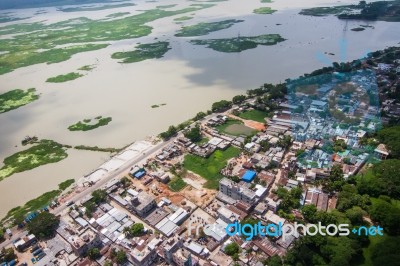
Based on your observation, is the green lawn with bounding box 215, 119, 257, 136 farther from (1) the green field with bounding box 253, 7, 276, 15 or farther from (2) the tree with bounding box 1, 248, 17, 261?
(1) the green field with bounding box 253, 7, 276, 15

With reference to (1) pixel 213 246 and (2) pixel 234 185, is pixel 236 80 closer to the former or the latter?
(2) pixel 234 185

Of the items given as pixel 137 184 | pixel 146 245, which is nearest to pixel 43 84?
pixel 137 184

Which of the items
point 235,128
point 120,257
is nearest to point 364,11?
point 235,128

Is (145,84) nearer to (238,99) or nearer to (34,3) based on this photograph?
(238,99)

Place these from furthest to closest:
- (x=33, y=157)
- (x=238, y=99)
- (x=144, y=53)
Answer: (x=144, y=53), (x=238, y=99), (x=33, y=157)

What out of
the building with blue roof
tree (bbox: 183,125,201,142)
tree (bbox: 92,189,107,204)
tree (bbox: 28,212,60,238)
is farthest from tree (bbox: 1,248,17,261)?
tree (bbox: 183,125,201,142)

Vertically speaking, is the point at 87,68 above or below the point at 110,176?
above
